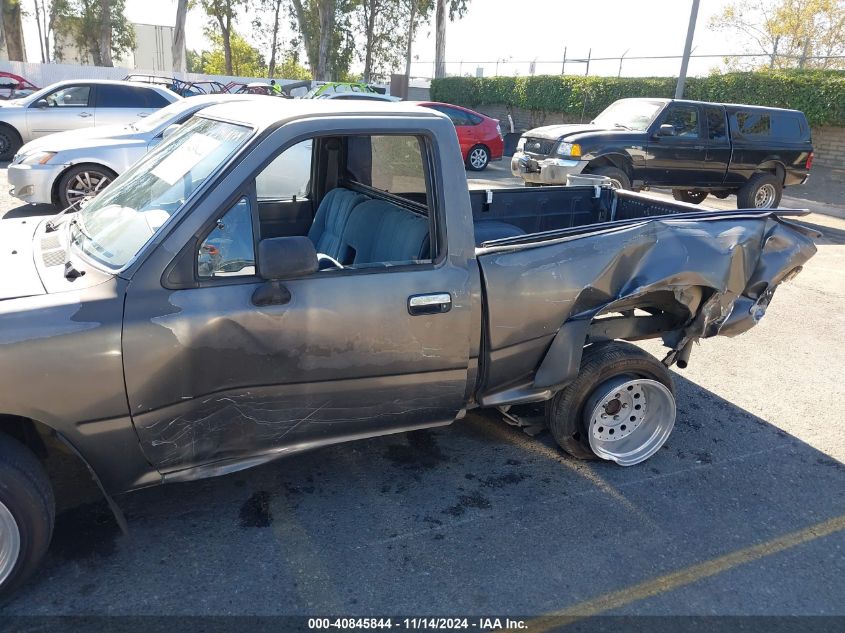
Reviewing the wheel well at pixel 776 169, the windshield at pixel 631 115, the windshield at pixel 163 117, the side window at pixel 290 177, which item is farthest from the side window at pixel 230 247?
Result: the wheel well at pixel 776 169

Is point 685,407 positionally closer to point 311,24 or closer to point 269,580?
point 269,580

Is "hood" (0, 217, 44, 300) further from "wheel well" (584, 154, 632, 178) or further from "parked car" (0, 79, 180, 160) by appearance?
"parked car" (0, 79, 180, 160)

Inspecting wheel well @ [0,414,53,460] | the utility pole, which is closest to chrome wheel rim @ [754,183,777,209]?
the utility pole

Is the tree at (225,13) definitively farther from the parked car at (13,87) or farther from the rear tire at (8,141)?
the rear tire at (8,141)

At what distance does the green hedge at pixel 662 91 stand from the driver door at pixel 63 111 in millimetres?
15005

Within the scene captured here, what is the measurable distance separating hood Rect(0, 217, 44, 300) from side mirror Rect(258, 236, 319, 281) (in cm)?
84

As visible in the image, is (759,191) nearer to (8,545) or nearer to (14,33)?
(8,545)

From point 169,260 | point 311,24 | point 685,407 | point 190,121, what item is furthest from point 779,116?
point 311,24

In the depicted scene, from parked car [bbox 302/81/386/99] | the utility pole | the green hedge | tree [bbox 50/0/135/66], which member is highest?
tree [bbox 50/0/135/66]

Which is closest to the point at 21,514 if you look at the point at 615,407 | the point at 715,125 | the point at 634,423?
the point at 615,407

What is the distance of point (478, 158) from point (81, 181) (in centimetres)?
1064

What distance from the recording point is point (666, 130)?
37.0ft

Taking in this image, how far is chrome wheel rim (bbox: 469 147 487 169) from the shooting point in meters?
17.2

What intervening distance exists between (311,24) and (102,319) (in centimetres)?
5186
